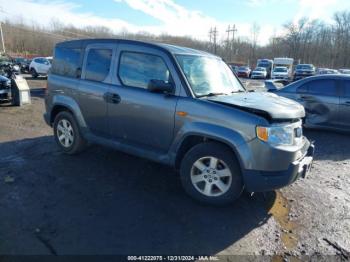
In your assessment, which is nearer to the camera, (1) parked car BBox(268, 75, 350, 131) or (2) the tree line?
(1) parked car BBox(268, 75, 350, 131)

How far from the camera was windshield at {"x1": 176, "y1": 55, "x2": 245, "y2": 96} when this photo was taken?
385 centimetres

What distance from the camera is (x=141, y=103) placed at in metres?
3.94

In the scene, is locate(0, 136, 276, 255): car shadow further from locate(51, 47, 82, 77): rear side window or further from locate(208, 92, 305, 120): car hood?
locate(51, 47, 82, 77): rear side window

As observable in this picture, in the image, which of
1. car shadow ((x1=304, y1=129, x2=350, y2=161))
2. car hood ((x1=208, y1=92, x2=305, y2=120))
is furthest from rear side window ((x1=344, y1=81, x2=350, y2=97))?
car hood ((x1=208, y1=92, x2=305, y2=120))

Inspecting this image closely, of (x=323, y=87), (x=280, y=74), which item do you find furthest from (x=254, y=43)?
(x=323, y=87)

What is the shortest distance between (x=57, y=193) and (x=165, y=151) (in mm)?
1558

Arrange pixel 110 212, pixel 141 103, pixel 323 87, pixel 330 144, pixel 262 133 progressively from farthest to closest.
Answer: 1. pixel 323 87
2. pixel 330 144
3. pixel 141 103
4. pixel 110 212
5. pixel 262 133

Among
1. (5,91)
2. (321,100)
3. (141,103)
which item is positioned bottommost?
(5,91)

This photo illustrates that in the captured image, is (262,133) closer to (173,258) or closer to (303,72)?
(173,258)

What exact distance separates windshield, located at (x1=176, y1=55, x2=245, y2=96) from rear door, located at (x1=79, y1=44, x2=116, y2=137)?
1.24 meters

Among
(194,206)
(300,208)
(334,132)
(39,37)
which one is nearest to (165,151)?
(194,206)

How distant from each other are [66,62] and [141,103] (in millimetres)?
2030

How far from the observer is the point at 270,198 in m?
3.94

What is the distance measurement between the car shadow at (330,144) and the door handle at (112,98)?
14.0 feet
